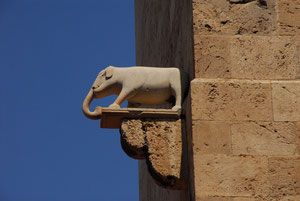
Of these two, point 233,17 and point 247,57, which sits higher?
point 233,17

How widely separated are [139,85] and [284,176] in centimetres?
141

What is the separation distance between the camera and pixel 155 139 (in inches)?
217

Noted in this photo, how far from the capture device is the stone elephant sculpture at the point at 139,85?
5738mm

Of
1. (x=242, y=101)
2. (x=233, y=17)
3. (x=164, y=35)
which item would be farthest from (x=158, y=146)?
(x=164, y=35)

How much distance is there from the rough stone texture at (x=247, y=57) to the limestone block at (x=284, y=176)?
0.70m

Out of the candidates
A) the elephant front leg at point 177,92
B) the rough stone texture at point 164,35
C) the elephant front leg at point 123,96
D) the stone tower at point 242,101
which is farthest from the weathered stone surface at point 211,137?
the elephant front leg at point 123,96

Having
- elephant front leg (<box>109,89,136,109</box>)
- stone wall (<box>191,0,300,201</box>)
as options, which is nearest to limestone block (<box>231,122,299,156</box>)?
stone wall (<box>191,0,300,201</box>)

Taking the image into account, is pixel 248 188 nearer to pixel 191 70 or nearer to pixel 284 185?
pixel 284 185

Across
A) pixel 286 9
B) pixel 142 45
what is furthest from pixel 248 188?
pixel 142 45

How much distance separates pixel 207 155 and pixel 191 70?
30.4 inches

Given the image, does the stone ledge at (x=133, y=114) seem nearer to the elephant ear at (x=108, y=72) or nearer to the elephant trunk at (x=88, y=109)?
the elephant trunk at (x=88, y=109)

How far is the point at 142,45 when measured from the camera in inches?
446

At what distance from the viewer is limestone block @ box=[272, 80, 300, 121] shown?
212 inches

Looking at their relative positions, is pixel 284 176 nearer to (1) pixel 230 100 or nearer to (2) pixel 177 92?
(1) pixel 230 100
